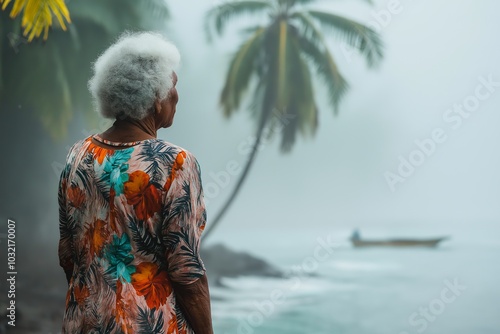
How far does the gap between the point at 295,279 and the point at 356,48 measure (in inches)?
61.7

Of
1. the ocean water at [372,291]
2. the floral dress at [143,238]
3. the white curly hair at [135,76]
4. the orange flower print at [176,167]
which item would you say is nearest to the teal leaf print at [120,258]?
the floral dress at [143,238]

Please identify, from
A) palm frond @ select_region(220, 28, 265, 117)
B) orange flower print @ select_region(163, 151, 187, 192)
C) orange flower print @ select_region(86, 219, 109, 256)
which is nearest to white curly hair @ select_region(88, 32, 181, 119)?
orange flower print @ select_region(163, 151, 187, 192)

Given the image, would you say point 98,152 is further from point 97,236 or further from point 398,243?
point 398,243

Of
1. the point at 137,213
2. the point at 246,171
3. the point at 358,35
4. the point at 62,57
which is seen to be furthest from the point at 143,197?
the point at 62,57

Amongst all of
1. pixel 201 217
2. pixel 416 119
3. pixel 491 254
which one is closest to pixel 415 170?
pixel 416 119

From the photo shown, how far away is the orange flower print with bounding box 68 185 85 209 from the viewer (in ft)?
5.77

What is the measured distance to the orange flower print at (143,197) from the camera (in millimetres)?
1646

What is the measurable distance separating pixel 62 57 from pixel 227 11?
1.15m

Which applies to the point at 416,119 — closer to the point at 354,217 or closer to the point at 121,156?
the point at 354,217

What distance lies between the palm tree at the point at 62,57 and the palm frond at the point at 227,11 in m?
0.30

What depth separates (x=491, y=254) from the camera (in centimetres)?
514

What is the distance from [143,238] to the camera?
1653 millimetres

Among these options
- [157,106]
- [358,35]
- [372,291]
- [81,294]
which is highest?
[358,35]

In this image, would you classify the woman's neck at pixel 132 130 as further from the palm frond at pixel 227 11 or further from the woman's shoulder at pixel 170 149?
the palm frond at pixel 227 11
